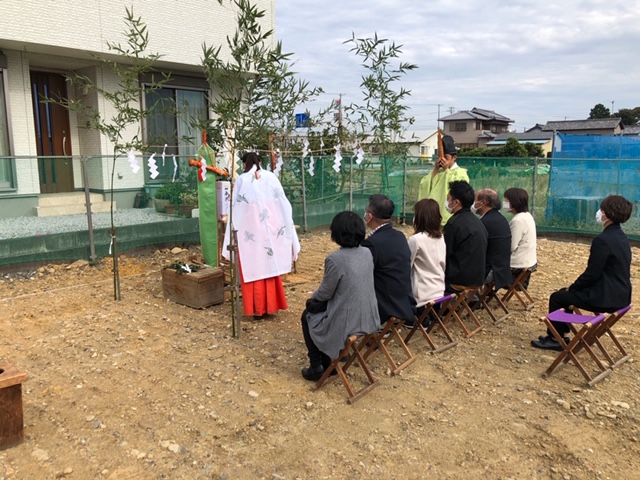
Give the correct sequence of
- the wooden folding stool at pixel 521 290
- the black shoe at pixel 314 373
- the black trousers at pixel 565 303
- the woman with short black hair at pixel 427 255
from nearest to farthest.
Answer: the black shoe at pixel 314 373 < the black trousers at pixel 565 303 < the woman with short black hair at pixel 427 255 < the wooden folding stool at pixel 521 290

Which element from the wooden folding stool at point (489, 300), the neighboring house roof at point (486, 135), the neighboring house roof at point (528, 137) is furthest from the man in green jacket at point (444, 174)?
the neighboring house roof at point (486, 135)

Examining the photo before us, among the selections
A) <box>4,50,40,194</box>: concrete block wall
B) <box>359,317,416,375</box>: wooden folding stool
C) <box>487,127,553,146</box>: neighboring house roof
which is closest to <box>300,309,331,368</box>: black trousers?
<box>359,317,416,375</box>: wooden folding stool

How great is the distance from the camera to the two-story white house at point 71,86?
7.44 m

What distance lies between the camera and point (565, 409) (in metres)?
3.61

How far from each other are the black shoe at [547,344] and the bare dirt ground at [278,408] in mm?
122

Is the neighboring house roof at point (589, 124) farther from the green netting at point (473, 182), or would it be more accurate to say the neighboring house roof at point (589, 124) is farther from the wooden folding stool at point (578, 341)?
the wooden folding stool at point (578, 341)

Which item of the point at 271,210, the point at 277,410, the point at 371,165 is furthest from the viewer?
the point at 371,165

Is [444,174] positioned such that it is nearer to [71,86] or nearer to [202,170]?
[202,170]

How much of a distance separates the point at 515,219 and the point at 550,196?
6453 mm

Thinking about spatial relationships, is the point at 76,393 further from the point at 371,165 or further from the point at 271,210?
the point at 371,165

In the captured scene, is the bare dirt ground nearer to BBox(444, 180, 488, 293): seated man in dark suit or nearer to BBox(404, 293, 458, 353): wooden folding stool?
BBox(404, 293, 458, 353): wooden folding stool

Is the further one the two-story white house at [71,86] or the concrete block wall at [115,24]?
the concrete block wall at [115,24]

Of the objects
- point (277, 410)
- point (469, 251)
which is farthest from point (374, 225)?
point (277, 410)

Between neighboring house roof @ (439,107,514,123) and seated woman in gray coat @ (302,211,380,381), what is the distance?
51.7 m
